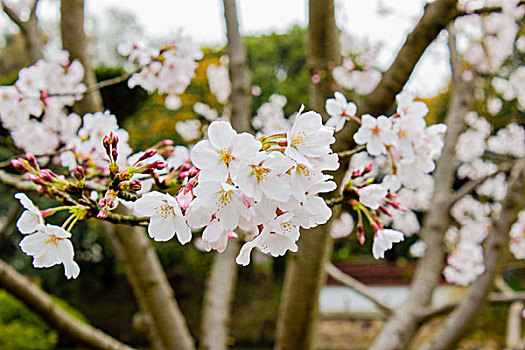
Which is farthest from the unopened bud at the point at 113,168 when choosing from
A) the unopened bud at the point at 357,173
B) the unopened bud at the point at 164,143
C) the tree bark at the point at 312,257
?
the tree bark at the point at 312,257

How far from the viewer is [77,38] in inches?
82.8

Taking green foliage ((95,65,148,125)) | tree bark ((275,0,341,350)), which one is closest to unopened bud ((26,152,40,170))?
tree bark ((275,0,341,350))

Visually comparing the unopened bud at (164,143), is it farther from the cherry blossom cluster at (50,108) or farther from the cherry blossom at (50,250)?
the cherry blossom cluster at (50,108)

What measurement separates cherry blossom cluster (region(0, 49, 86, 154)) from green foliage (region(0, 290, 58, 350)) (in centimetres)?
357

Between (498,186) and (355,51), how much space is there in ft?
10.1

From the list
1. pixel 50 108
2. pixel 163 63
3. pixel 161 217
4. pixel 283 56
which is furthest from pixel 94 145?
pixel 283 56

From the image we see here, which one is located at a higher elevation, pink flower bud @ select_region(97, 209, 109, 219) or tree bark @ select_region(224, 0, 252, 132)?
tree bark @ select_region(224, 0, 252, 132)

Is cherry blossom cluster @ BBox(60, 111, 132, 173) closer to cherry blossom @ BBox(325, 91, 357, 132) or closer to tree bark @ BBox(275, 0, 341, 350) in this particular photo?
cherry blossom @ BBox(325, 91, 357, 132)

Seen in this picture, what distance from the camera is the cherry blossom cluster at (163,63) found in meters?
1.68

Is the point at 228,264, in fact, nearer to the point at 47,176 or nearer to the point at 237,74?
the point at 237,74

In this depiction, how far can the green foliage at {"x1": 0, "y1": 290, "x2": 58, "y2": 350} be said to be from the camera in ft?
16.2

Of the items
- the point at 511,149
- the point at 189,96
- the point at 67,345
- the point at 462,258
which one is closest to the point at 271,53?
the point at 189,96

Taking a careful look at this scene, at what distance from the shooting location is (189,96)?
9.54m

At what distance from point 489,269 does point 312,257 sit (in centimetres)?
99
